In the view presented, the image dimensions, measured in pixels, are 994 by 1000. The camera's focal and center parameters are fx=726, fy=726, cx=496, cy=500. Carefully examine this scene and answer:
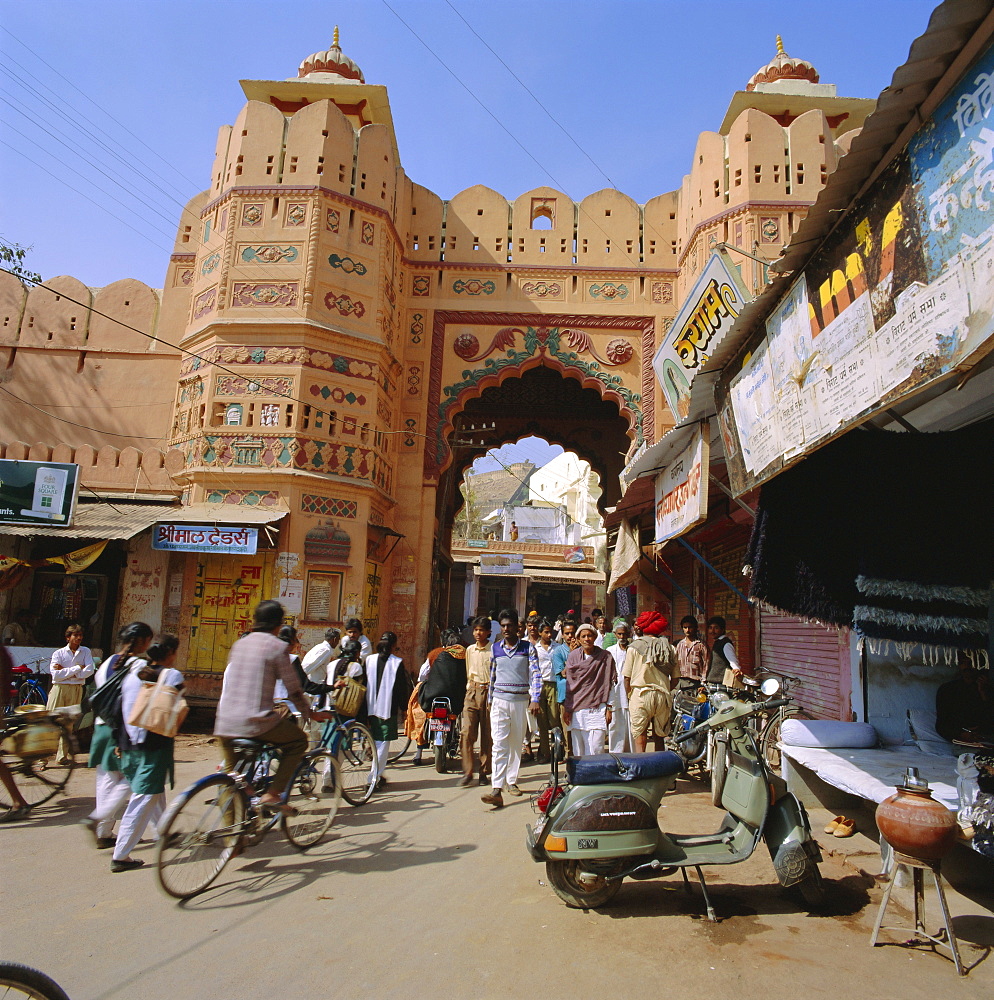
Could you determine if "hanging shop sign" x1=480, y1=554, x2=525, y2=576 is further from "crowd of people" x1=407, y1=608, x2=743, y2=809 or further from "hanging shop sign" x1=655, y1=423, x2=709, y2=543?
"hanging shop sign" x1=655, y1=423, x2=709, y2=543

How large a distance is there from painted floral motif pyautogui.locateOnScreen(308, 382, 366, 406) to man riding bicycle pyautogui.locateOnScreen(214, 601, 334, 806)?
835cm

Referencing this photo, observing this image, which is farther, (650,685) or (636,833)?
(650,685)

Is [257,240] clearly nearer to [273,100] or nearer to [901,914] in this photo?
[273,100]

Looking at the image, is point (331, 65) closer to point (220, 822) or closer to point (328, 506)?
point (328, 506)

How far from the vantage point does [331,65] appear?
1506 cm

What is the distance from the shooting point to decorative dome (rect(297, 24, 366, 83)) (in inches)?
593

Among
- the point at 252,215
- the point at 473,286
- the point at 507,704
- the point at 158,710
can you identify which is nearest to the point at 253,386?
the point at 252,215

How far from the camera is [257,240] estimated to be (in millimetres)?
12609

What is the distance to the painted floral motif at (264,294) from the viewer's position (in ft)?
40.5

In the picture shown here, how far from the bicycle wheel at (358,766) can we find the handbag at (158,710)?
6.77 feet

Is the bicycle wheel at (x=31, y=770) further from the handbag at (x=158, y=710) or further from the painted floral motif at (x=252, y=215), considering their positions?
the painted floral motif at (x=252, y=215)

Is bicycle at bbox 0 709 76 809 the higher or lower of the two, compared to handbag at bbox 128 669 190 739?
lower

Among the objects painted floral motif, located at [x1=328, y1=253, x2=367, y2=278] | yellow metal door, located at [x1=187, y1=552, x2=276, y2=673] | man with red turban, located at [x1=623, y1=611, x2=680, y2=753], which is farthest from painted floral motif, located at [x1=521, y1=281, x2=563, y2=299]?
man with red turban, located at [x1=623, y1=611, x2=680, y2=753]

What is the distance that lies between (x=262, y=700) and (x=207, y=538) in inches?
287
